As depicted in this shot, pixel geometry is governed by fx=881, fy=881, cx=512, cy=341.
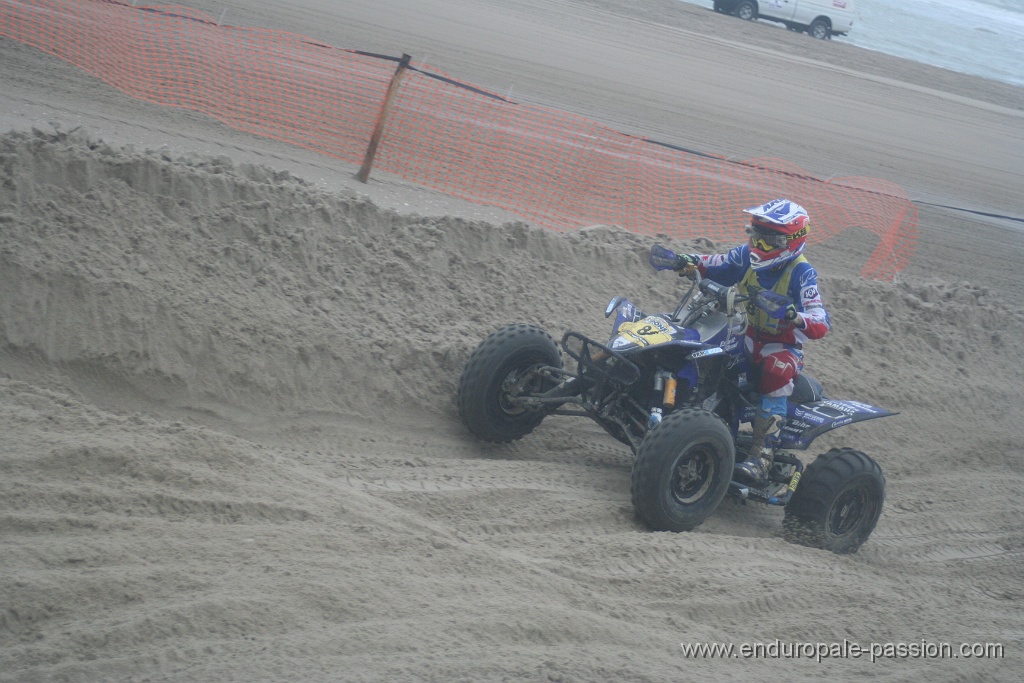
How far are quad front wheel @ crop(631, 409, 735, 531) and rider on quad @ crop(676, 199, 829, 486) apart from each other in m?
0.43

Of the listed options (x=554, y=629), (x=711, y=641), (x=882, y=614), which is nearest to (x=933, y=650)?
(x=882, y=614)

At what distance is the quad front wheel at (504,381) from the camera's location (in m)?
5.95

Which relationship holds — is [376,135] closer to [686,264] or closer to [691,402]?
[686,264]

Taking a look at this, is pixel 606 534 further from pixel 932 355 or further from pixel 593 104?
pixel 593 104

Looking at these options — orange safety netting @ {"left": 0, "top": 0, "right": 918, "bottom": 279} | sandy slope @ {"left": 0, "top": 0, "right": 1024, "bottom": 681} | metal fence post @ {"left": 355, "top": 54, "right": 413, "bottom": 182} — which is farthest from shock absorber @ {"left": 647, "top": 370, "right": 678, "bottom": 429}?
metal fence post @ {"left": 355, "top": 54, "right": 413, "bottom": 182}

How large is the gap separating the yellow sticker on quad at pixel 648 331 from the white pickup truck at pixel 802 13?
24197 mm

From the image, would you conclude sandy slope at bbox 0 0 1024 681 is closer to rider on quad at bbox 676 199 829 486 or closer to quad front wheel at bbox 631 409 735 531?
quad front wheel at bbox 631 409 735 531

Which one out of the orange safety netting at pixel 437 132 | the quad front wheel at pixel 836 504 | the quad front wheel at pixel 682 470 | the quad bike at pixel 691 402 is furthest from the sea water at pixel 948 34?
the quad front wheel at pixel 682 470

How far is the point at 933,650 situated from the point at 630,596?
165cm

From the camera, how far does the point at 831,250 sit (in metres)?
11.1

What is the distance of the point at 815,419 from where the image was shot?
6121mm

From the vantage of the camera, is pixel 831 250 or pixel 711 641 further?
pixel 831 250

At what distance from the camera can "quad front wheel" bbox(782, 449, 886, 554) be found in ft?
19.3

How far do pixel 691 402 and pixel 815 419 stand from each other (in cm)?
93
